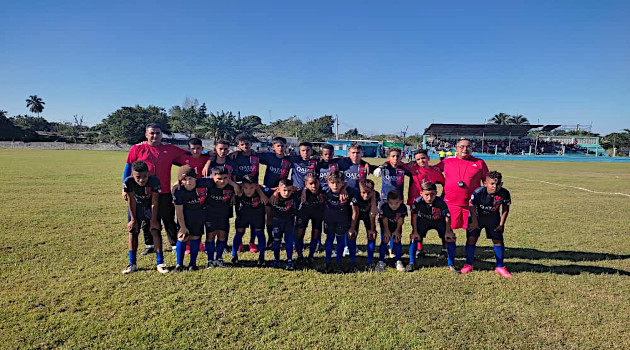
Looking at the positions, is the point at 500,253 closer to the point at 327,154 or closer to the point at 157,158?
the point at 327,154

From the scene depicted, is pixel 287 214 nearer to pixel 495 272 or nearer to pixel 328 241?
pixel 328 241

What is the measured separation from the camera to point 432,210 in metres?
5.06

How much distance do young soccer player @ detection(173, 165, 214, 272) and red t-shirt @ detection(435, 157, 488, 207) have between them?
143 inches

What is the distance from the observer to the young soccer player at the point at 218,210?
490 cm

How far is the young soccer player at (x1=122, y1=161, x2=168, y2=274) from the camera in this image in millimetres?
4645

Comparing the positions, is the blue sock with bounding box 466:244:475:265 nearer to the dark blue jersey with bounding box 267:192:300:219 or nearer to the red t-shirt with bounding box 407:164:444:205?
the red t-shirt with bounding box 407:164:444:205

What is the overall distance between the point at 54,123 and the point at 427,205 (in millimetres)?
98261

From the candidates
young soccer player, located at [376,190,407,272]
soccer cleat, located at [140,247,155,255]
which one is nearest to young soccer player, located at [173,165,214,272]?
soccer cleat, located at [140,247,155,255]

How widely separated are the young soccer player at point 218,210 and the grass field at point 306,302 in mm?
433

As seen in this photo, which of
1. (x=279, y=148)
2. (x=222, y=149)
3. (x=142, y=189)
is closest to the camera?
(x=142, y=189)

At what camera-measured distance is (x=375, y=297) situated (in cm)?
409

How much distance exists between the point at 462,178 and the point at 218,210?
146 inches

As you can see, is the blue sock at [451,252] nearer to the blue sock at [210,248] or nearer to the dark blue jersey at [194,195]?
the blue sock at [210,248]

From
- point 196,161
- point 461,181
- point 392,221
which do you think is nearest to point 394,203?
point 392,221
